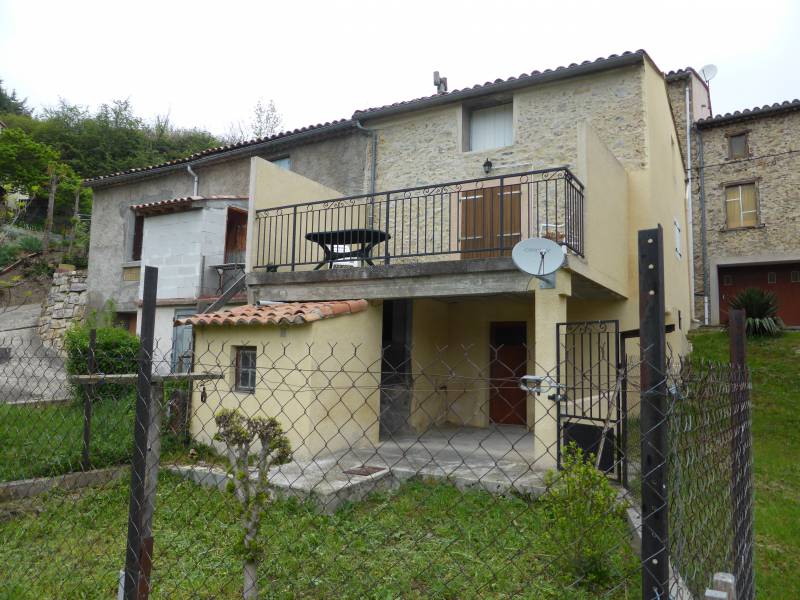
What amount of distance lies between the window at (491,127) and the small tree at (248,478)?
29.1 feet

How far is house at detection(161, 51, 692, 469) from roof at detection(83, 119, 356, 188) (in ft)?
1.98

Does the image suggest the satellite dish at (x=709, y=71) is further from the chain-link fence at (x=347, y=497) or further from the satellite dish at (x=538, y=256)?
the chain-link fence at (x=347, y=497)

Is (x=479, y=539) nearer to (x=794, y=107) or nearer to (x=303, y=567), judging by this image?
(x=303, y=567)

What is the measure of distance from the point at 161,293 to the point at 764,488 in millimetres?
11935

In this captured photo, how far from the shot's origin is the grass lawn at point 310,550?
359 centimetres

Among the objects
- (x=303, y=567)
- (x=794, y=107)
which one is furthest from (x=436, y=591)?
(x=794, y=107)

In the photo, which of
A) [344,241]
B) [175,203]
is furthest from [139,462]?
[175,203]

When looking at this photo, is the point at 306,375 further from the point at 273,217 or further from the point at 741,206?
the point at 741,206

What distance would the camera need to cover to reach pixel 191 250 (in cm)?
1210

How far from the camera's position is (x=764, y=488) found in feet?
20.4

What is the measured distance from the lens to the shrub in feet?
41.8

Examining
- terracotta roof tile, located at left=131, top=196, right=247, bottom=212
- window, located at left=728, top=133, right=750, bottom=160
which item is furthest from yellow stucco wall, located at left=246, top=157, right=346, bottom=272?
window, located at left=728, top=133, right=750, bottom=160

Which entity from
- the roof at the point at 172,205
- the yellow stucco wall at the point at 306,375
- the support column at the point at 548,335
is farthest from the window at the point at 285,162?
the support column at the point at 548,335

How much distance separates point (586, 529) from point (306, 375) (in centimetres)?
416
